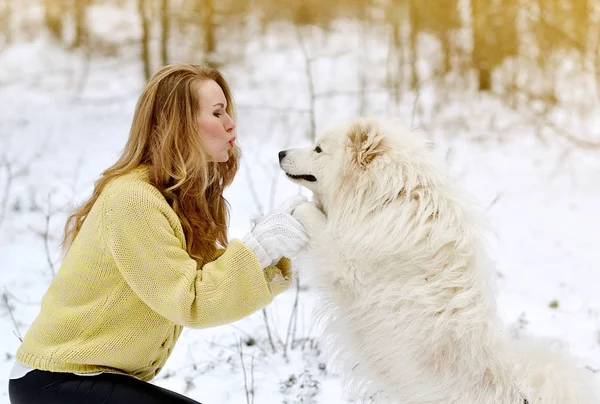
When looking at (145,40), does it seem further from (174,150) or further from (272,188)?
(174,150)

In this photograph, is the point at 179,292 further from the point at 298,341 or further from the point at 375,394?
the point at 298,341

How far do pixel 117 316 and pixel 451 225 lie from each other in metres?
1.32

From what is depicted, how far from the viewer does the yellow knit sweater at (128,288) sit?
81.0 inches

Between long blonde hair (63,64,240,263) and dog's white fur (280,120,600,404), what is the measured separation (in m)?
0.44

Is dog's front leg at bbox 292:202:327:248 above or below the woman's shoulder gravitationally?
below

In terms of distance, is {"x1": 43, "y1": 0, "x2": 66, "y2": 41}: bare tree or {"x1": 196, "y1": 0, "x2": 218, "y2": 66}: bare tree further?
{"x1": 43, "y1": 0, "x2": 66, "y2": 41}: bare tree

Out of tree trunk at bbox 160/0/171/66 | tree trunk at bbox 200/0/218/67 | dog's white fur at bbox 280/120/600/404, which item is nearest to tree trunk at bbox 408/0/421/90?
tree trunk at bbox 200/0/218/67

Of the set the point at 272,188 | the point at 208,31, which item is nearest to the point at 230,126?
the point at 272,188

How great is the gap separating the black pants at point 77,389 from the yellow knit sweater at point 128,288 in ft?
0.13

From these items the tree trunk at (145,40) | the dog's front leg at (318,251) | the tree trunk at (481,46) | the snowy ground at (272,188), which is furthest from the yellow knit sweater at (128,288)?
the tree trunk at (481,46)

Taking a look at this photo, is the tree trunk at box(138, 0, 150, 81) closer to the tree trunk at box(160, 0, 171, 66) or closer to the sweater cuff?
the tree trunk at box(160, 0, 171, 66)

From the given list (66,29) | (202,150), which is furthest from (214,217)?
(66,29)

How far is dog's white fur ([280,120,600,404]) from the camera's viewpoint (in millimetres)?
2230

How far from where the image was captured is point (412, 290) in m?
2.26
